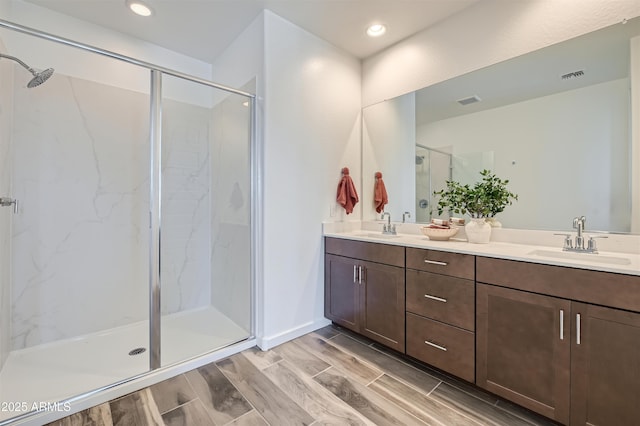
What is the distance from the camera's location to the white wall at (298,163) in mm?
2195

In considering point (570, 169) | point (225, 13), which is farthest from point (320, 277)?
point (225, 13)

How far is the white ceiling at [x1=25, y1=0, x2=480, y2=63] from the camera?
6.77ft

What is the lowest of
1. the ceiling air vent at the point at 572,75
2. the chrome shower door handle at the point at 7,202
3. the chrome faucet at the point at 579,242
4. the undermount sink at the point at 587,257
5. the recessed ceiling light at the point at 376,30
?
the undermount sink at the point at 587,257

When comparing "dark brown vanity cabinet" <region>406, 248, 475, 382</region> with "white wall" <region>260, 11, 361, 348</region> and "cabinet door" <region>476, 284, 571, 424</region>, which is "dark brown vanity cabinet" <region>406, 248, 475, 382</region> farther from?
"white wall" <region>260, 11, 361, 348</region>

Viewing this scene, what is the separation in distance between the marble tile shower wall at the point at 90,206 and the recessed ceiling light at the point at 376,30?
178 centimetres

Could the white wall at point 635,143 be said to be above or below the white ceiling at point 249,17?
below

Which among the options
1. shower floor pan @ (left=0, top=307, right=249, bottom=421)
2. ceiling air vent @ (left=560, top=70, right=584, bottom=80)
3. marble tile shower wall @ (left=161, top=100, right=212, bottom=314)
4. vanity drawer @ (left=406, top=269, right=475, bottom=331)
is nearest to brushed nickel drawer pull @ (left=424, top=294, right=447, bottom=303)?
vanity drawer @ (left=406, top=269, right=475, bottom=331)

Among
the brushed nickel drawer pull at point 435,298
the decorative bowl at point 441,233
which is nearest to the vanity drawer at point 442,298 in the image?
the brushed nickel drawer pull at point 435,298

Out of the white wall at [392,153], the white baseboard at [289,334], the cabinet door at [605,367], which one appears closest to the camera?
the cabinet door at [605,367]

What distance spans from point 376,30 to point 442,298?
2.19m

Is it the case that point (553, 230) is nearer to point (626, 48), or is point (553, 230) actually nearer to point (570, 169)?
point (570, 169)

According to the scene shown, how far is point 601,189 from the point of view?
1638 millimetres

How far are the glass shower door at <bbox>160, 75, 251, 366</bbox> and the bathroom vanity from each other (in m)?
1.23

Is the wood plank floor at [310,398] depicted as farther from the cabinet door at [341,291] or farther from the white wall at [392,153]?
the white wall at [392,153]
